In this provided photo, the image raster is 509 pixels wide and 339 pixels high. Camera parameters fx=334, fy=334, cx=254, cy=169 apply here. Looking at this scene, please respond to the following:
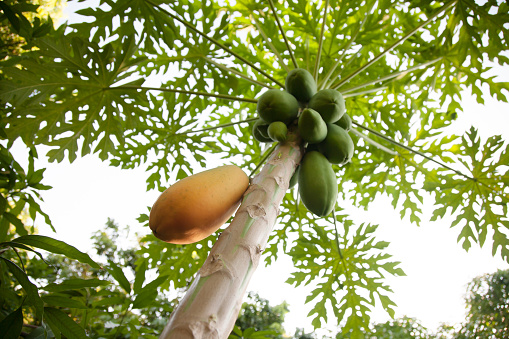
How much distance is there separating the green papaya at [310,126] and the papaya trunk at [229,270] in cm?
31

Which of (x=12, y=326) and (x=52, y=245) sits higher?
(x=52, y=245)

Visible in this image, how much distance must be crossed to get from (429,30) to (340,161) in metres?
2.47

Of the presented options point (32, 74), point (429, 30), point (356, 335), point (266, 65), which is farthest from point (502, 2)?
point (32, 74)

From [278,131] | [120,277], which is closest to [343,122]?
[278,131]

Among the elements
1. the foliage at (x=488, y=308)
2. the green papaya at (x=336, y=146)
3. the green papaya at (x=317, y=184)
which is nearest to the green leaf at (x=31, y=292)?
the green papaya at (x=317, y=184)

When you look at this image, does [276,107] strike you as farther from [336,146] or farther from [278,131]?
[336,146]

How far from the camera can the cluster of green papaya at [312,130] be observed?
1442mm

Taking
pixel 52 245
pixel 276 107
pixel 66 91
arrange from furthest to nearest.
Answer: pixel 66 91 → pixel 276 107 → pixel 52 245

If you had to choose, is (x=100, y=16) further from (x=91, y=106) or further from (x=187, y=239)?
(x=187, y=239)

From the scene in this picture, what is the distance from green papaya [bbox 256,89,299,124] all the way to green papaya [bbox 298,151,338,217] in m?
0.24

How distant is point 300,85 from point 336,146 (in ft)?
1.34

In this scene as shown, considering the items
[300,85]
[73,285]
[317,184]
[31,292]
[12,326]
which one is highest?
[300,85]

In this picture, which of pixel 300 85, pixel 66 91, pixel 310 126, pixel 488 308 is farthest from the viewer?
pixel 488 308

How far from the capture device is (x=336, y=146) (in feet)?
5.20
